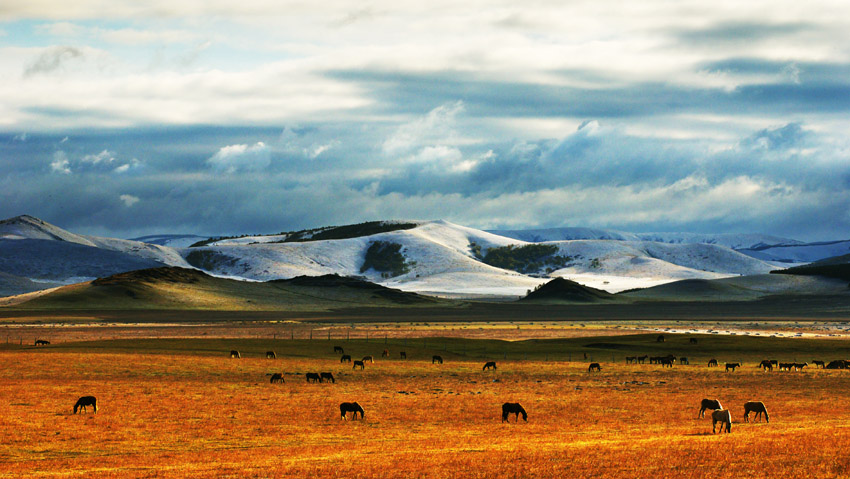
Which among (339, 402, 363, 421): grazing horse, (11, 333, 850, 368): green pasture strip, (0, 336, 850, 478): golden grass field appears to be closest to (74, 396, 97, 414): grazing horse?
(0, 336, 850, 478): golden grass field

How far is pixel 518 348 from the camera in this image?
94625 mm

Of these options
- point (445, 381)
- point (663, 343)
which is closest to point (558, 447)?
point (445, 381)

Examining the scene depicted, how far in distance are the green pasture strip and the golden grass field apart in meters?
7.35

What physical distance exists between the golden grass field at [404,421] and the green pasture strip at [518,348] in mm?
7348

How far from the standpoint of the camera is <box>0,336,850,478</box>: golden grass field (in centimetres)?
2625

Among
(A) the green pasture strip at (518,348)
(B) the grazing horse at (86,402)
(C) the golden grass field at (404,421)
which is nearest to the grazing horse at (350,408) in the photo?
(C) the golden grass field at (404,421)

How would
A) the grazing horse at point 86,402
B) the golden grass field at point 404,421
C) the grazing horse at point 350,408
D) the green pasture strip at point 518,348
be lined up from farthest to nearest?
the green pasture strip at point 518,348 < the grazing horse at point 86,402 < the grazing horse at point 350,408 < the golden grass field at point 404,421

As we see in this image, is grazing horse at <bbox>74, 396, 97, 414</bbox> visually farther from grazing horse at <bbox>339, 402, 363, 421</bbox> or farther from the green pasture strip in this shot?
the green pasture strip

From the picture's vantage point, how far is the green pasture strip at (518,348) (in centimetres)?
8356

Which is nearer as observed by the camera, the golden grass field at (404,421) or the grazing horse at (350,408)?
the golden grass field at (404,421)

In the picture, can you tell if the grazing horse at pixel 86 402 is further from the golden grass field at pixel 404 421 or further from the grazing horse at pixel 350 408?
the grazing horse at pixel 350 408

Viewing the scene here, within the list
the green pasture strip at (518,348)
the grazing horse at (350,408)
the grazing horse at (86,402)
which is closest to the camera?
the grazing horse at (350,408)

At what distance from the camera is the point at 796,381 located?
6091 cm

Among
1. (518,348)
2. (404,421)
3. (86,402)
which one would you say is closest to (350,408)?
(404,421)
